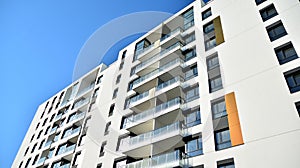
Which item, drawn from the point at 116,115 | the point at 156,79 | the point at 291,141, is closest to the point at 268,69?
the point at 291,141

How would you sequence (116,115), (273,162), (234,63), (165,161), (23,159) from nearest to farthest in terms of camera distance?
(273,162) < (165,161) < (234,63) < (116,115) < (23,159)

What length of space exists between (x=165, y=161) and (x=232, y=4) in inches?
660

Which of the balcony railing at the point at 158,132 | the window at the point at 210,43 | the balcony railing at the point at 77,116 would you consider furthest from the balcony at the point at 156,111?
the balcony railing at the point at 77,116

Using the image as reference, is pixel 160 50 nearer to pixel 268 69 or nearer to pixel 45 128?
pixel 268 69

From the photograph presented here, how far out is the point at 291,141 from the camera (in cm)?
1220

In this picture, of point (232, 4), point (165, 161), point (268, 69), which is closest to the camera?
point (268, 69)

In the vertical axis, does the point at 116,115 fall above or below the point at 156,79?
below

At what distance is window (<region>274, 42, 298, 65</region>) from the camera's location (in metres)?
15.6

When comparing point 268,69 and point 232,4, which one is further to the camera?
point 232,4

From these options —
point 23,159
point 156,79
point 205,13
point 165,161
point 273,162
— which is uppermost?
point 205,13

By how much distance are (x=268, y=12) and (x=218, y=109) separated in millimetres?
9978

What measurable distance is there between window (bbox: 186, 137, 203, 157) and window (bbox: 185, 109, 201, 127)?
53.5 inches

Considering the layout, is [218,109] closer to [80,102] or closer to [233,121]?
[233,121]

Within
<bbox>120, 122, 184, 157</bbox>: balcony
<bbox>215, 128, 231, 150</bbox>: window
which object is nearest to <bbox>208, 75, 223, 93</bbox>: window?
<bbox>215, 128, 231, 150</bbox>: window
